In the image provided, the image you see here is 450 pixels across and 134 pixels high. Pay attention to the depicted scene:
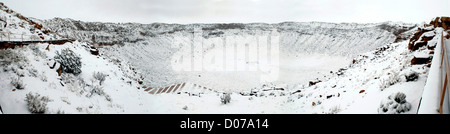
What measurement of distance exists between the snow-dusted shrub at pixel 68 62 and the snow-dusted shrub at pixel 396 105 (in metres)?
11.6

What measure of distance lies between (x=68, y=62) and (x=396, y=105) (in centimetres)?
1243

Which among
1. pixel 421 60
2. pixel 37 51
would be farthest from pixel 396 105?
pixel 37 51

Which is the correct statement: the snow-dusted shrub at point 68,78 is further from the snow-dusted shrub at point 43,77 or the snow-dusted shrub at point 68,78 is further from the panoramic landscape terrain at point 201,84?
the snow-dusted shrub at point 43,77

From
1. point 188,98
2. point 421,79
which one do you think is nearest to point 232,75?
point 188,98

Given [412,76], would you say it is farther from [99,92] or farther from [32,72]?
[32,72]

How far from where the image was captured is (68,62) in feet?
33.8

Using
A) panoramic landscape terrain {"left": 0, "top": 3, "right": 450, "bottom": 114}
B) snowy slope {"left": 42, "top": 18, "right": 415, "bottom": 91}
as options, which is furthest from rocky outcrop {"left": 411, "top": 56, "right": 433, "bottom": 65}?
snowy slope {"left": 42, "top": 18, "right": 415, "bottom": 91}

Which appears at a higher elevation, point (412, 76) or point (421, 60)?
point (421, 60)

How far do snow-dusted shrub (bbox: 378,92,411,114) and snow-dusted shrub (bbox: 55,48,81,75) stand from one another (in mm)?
11567

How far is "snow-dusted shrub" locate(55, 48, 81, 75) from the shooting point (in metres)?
9.84

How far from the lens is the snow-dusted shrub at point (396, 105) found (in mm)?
4605
